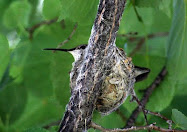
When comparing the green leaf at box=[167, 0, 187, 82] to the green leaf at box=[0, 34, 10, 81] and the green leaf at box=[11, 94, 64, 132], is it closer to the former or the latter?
the green leaf at box=[0, 34, 10, 81]

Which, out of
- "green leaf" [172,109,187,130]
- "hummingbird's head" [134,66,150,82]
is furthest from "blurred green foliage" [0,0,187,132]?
"hummingbird's head" [134,66,150,82]

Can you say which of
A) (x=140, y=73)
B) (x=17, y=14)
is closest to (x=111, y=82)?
(x=140, y=73)

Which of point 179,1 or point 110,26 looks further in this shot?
point 179,1

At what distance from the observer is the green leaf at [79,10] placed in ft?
6.01

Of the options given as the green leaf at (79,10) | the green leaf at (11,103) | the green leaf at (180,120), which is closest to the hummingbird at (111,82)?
the green leaf at (79,10)

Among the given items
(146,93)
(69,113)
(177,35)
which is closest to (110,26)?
(69,113)

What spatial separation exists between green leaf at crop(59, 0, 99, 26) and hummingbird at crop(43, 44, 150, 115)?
0.46 ft

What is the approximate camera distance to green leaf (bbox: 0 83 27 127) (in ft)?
8.14

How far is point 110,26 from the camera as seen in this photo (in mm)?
1634

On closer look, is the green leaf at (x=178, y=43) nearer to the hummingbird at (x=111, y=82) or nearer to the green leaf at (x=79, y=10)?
the hummingbird at (x=111, y=82)

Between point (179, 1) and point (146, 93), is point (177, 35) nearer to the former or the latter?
point (179, 1)

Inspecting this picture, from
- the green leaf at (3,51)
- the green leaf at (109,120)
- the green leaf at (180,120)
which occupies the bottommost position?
the green leaf at (109,120)

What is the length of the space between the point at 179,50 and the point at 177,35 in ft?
0.27

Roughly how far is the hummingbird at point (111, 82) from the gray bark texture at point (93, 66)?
2.9 inches
